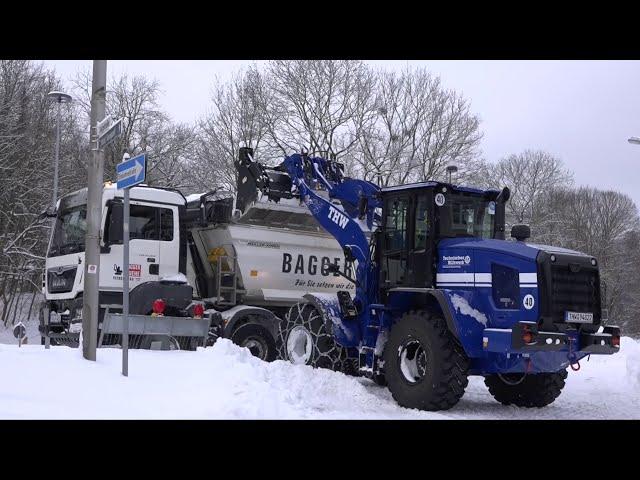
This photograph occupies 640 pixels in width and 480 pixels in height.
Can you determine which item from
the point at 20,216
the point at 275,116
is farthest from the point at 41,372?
the point at 275,116

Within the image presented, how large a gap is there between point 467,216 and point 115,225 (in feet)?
18.2

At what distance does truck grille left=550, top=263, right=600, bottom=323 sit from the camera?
28.9 ft

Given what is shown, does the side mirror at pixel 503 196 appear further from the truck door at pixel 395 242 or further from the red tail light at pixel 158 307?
the red tail light at pixel 158 307

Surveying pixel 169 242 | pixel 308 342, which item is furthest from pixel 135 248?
pixel 308 342

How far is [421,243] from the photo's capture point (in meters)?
10.1

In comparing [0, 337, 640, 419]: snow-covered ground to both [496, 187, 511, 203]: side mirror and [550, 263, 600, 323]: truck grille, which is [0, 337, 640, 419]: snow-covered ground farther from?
[496, 187, 511, 203]: side mirror

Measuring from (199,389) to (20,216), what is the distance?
985 inches

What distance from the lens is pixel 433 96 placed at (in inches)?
1407

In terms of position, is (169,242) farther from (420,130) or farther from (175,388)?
(420,130)

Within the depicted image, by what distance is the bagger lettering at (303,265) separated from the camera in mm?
13547

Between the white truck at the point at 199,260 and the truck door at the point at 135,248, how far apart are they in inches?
0.6

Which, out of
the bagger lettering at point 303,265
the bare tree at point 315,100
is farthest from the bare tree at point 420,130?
the bagger lettering at point 303,265

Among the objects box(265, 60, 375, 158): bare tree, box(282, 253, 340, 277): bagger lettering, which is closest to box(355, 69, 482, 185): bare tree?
box(265, 60, 375, 158): bare tree

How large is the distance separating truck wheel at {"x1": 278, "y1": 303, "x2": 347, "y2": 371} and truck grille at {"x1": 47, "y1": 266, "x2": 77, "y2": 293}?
3639 millimetres
